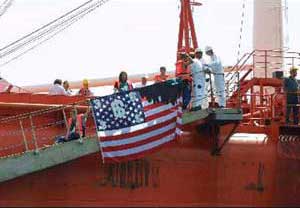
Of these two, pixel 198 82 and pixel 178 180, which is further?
pixel 178 180

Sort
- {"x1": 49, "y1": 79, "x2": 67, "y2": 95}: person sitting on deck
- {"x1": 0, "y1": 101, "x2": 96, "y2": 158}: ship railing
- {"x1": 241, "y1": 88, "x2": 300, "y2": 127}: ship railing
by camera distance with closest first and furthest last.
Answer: {"x1": 0, "y1": 101, "x2": 96, "y2": 158}: ship railing
{"x1": 49, "y1": 79, "x2": 67, "y2": 95}: person sitting on deck
{"x1": 241, "y1": 88, "x2": 300, "y2": 127}: ship railing

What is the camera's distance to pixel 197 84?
44.7ft

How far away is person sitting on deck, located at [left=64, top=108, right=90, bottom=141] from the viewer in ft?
41.6

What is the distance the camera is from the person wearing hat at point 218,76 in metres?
14.0

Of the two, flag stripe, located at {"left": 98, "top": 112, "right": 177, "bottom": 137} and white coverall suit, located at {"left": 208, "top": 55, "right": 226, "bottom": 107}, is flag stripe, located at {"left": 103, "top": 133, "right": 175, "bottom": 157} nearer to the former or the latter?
flag stripe, located at {"left": 98, "top": 112, "right": 177, "bottom": 137}

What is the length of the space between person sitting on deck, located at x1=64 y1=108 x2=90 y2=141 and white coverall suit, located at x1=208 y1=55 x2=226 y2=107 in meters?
3.01

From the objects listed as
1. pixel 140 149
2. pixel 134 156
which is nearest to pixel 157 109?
pixel 140 149

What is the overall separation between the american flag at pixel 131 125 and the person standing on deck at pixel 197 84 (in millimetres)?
521

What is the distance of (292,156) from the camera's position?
600 inches

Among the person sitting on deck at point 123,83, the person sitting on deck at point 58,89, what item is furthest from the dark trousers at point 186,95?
the person sitting on deck at point 58,89

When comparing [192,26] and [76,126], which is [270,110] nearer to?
[192,26]

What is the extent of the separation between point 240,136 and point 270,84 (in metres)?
1.93

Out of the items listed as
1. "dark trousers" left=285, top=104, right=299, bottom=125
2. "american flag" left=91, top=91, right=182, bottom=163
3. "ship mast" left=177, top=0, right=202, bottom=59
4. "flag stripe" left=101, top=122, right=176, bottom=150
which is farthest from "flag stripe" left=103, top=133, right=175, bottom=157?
"ship mast" left=177, top=0, right=202, bottom=59

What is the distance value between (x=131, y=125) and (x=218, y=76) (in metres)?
2.43
